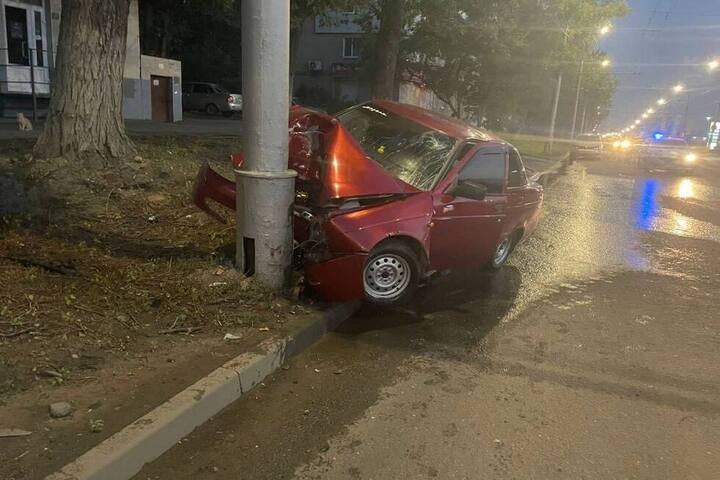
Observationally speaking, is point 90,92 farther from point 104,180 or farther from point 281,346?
point 281,346

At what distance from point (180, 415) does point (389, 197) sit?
2777 millimetres

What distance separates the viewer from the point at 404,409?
12.4 feet

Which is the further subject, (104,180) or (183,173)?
(183,173)

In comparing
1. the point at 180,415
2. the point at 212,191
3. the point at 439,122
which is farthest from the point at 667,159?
the point at 180,415

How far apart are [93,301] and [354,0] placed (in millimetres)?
11805

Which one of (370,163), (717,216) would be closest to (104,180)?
(370,163)

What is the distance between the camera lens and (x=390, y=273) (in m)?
5.45

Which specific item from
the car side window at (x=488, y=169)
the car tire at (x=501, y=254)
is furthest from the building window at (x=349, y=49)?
the car side window at (x=488, y=169)

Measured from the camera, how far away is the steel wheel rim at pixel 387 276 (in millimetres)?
5344

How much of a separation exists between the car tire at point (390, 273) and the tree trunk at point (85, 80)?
479 cm

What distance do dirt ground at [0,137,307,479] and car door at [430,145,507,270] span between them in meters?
1.57

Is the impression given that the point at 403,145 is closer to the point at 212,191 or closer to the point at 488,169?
the point at 488,169

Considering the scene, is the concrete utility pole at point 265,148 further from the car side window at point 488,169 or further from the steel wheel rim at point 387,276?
the car side window at point 488,169

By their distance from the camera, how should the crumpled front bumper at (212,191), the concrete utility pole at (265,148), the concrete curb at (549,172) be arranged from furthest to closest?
1. the concrete curb at (549,172)
2. the crumpled front bumper at (212,191)
3. the concrete utility pole at (265,148)
